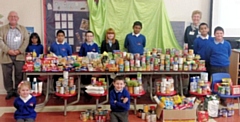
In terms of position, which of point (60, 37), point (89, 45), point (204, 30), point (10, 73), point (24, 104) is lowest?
point (24, 104)

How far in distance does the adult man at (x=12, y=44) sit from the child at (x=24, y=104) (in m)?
1.55

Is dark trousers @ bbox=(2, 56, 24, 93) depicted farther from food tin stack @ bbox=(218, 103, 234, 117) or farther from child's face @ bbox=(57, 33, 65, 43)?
food tin stack @ bbox=(218, 103, 234, 117)

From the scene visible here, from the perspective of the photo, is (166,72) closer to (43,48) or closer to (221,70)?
(221,70)

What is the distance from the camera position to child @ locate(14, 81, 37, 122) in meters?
3.95

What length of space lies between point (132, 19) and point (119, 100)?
2163mm

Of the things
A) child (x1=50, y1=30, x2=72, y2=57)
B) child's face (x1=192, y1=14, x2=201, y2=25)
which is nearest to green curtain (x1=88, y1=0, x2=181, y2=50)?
child's face (x1=192, y1=14, x2=201, y2=25)

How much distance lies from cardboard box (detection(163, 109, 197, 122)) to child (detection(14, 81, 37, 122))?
173 cm

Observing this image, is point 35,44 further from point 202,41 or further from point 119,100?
point 202,41

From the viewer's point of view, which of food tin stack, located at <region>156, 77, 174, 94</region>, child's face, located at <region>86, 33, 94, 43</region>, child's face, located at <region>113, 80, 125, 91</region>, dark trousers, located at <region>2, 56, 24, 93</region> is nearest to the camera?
child's face, located at <region>113, 80, 125, 91</region>

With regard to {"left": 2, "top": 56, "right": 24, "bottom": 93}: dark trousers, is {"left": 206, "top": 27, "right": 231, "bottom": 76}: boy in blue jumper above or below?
above

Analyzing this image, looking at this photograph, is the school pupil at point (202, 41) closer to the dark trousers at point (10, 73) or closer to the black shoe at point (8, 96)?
the dark trousers at point (10, 73)

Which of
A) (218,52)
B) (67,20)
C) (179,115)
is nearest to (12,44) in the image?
(67,20)

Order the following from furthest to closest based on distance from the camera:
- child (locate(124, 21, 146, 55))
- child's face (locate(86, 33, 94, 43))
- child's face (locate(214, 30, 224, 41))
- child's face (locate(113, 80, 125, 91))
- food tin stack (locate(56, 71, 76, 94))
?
child (locate(124, 21, 146, 55)) < child's face (locate(86, 33, 94, 43)) < child's face (locate(214, 30, 224, 41)) < food tin stack (locate(56, 71, 76, 94)) < child's face (locate(113, 80, 125, 91))

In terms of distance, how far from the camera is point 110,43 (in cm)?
557
